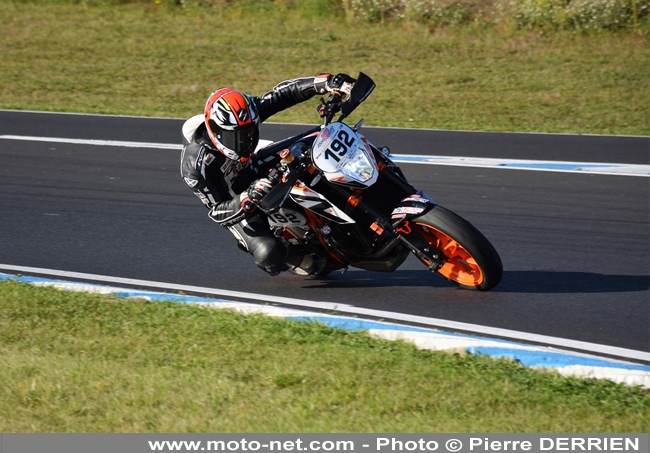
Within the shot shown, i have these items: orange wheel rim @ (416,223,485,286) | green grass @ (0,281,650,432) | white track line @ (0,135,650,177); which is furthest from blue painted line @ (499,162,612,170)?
green grass @ (0,281,650,432)

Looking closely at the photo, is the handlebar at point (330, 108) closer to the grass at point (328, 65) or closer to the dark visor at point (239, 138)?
the dark visor at point (239, 138)

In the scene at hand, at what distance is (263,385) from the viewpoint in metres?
4.68

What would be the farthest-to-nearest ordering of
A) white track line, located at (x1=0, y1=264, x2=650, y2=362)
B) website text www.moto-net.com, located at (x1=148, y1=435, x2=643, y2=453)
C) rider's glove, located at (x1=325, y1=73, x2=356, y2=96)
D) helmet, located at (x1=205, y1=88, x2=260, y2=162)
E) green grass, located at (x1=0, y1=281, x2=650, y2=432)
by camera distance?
rider's glove, located at (x1=325, y1=73, x2=356, y2=96), helmet, located at (x1=205, y1=88, x2=260, y2=162), white track line, located at (x1=0, y1=264, x2=650, y2=362), green grass, located at (x1=0, y1=281, x2=650, y2=432), website text www.moto-net.com, located at (x1=148, y1=435, x2=643, y2=453)

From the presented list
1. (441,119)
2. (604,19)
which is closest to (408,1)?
(604,19)

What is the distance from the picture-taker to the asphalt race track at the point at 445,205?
239 inches

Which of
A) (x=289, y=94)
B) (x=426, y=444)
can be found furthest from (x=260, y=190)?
(x=426, y=444)

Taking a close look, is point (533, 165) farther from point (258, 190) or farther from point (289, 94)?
point (258, 190)

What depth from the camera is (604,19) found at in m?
17.3

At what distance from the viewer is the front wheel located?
578cm

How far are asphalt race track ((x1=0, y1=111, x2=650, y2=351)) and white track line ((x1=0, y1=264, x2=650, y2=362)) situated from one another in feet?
0.31

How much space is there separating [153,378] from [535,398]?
6.43ft

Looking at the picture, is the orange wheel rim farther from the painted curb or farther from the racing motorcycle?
the painted curb

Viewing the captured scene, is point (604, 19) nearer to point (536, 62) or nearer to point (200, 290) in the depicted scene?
point (536, 62)

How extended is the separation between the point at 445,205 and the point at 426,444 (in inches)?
202
